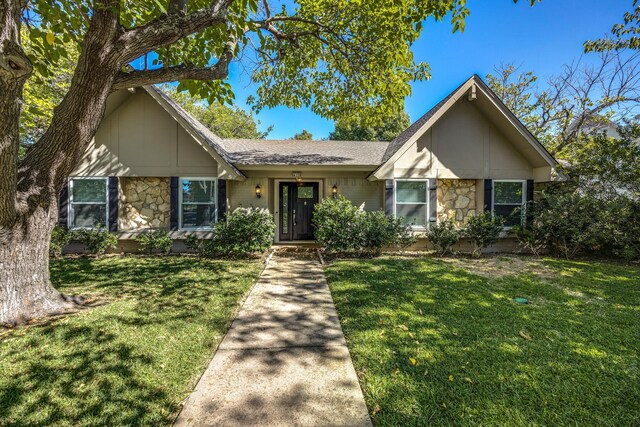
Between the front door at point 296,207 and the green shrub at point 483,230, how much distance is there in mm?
5246

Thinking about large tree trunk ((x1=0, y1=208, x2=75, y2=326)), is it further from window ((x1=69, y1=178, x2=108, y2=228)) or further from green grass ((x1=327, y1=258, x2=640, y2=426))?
window ((x1=69, y1=178, x2=108, y2=228))

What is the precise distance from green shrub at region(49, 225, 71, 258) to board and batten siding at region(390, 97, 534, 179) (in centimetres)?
1011

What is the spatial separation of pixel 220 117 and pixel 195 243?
20.0 metres

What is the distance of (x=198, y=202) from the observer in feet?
30.2

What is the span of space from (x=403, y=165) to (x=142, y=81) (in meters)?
7.24

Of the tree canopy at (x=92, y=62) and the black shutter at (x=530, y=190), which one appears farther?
the black shutter at (x=530, y=190)

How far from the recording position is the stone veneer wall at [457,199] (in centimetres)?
971

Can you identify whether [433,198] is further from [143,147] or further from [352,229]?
[143,147]

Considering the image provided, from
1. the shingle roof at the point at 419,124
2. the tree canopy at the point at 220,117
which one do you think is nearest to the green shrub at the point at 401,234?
the shingle roof at the point at 419,124

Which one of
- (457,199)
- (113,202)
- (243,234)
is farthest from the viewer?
(457,199)

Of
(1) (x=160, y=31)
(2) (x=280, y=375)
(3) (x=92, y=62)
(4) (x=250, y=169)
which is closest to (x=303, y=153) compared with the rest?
(4) (x=250, y=169)

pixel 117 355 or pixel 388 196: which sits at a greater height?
pixel 388 196

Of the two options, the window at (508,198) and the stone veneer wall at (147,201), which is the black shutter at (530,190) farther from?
the stone veneer wall at (147,201)

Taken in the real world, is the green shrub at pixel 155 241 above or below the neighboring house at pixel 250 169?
below
